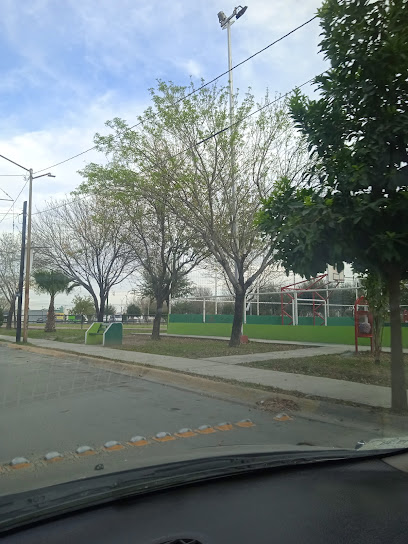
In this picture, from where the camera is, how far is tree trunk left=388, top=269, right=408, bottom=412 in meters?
7.44

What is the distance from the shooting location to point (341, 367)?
1240cm

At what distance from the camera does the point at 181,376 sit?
11.0m

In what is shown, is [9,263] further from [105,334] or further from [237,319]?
[237,319]

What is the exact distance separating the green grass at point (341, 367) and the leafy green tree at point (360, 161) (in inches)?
135

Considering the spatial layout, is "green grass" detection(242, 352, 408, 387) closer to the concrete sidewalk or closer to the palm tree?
the concrete sidewalk

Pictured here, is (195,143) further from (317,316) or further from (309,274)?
(317,316)

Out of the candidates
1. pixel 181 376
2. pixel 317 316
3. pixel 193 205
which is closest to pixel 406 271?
pixel 181 376

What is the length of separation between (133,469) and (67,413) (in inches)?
195

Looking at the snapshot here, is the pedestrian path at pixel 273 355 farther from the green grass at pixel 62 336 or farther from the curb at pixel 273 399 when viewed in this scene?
the green grass at pixel 62 336

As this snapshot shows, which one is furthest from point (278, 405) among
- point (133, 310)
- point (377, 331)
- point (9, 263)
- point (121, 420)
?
point (133, 310)

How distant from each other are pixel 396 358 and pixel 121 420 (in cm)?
436

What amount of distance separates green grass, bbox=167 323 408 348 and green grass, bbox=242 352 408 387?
3849 mm

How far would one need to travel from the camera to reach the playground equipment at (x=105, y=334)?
20.1 meters

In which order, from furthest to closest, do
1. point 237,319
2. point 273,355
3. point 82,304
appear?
1. point 82,304
2. point 237,319
3. point 273,355
